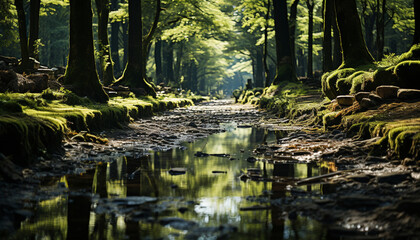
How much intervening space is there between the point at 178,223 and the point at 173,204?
64 cm

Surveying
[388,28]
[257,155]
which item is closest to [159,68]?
[388,28]

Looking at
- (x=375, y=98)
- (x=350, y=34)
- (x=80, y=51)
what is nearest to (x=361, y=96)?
(x=375, y=98)

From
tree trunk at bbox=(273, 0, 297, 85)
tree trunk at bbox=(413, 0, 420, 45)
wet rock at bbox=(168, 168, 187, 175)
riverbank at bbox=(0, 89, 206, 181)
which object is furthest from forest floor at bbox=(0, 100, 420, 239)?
tree trunk at bbox=(273, 0, 297, 85)

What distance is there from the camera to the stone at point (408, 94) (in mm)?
8211

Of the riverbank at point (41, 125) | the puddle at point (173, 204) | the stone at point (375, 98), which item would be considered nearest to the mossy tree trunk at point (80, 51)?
the riverbank at point (41, 125)

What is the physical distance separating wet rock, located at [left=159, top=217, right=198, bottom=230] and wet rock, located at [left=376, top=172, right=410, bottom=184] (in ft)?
7.28

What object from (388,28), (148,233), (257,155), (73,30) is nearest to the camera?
(148,233)

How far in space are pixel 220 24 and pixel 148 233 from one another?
28765mm

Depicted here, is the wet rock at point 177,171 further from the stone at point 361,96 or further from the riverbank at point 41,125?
the stone at point 361,96

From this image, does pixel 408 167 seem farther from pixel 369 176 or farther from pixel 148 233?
pixel 148 233

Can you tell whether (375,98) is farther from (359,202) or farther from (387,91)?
(359,202)

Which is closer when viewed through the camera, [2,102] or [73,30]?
[2,102]

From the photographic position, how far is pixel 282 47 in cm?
2522

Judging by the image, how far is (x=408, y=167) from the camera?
4.95m
